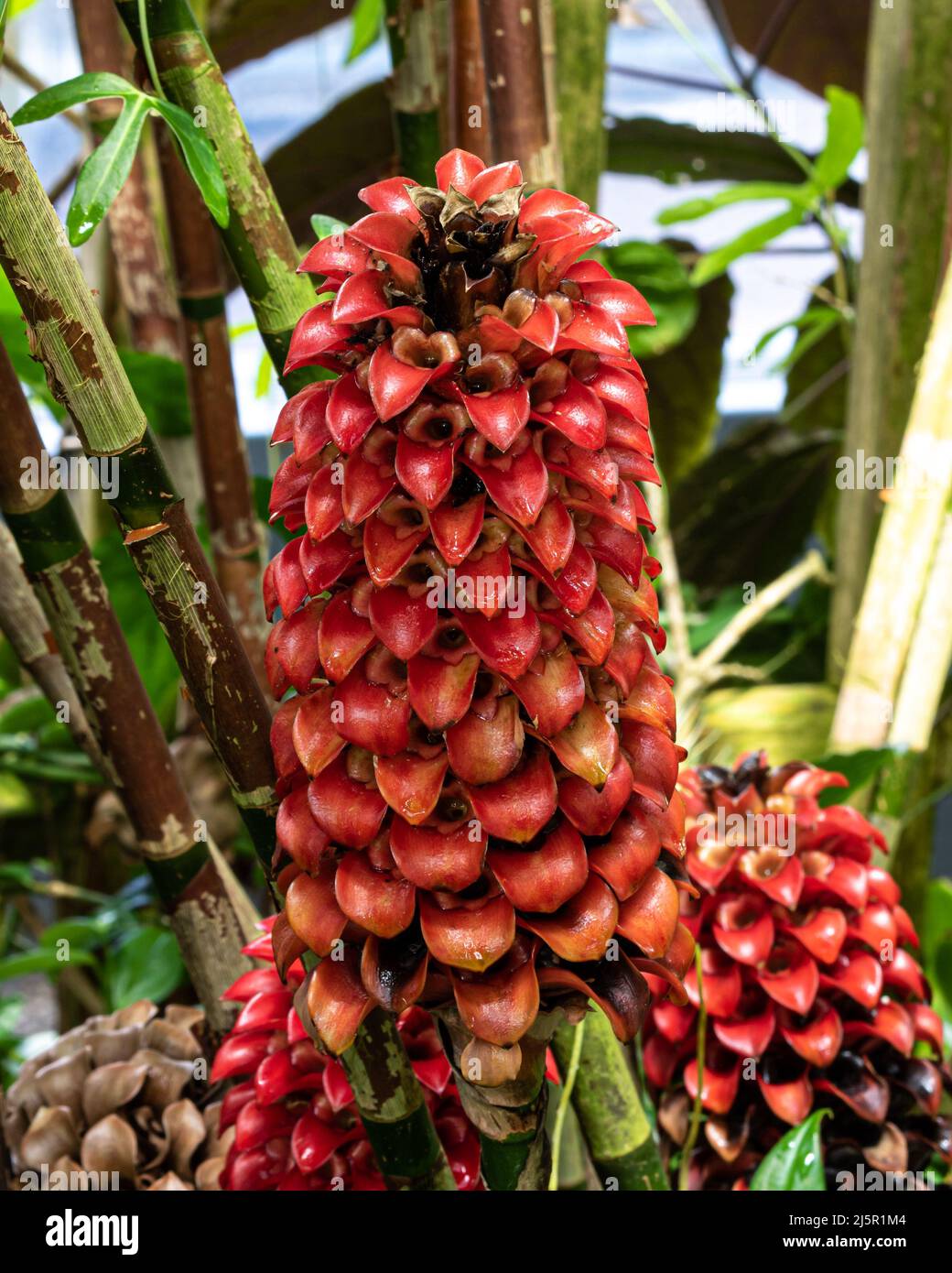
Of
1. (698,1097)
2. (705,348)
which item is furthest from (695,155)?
(698,1097)

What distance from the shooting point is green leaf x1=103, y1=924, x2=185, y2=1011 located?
0.73 m

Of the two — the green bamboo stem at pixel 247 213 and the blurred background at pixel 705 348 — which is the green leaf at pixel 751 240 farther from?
the green bamboo stem at pixel 247 213

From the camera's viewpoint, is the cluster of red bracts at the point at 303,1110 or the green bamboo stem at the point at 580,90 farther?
the green bamboo stem at the point at 580,90

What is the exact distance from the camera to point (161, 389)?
2.29 feet

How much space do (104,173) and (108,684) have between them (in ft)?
0.51

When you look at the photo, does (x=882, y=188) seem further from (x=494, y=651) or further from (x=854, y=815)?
(x=494, y=651)

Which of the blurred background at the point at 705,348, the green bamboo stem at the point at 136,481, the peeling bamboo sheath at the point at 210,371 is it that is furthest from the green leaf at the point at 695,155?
the green bamboo stem at the point at 136,481

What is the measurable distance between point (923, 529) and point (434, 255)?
470 millimetres

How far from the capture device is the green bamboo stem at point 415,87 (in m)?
0.47

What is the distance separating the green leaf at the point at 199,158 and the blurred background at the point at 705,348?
0.22ft

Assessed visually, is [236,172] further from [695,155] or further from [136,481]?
[695,155]

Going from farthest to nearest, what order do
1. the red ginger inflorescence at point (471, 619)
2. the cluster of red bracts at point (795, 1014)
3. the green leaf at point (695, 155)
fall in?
the green leaf at point (695, 155)
the cluster of red bracts at point (795, 1014)
the red ginger inflorescence at point (471, 619)
